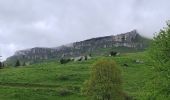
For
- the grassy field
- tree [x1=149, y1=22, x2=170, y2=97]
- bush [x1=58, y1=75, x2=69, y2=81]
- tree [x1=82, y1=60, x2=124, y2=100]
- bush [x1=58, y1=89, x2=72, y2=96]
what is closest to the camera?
tree [x1=149, y1=22, x2=170, y2=97]

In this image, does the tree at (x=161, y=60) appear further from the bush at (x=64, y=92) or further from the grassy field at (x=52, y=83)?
the bush at (x=64, y=92)

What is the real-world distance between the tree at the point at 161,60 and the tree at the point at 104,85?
1497 inches

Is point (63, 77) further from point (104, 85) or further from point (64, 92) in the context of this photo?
point (104, 85)

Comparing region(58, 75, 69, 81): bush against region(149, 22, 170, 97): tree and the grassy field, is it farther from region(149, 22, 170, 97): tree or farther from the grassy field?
region(149, 22, 170, 97): tree

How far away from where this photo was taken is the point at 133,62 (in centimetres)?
17662

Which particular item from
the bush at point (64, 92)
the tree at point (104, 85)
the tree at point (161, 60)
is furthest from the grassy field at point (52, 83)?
the tree at point (161, 60)

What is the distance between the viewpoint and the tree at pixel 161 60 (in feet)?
158

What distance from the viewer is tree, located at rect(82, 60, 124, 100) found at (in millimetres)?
89688

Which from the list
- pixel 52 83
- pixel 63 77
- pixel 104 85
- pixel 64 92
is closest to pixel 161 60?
pixel 104 85

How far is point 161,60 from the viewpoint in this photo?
1961 inches

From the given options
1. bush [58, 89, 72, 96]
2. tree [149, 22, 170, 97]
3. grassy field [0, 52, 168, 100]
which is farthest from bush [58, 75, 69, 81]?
tree [149, 22, 170, 97]

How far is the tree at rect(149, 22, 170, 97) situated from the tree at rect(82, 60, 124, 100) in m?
38.0

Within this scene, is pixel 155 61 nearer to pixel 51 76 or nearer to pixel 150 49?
pixel 150 49

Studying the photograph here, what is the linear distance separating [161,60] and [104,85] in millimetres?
40551
